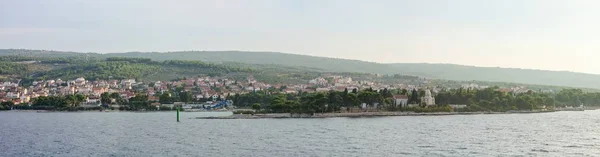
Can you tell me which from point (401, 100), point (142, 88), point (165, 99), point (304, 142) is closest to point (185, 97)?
point (165, 99)

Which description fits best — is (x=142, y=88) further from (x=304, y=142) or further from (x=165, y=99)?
(x=304, y=142)

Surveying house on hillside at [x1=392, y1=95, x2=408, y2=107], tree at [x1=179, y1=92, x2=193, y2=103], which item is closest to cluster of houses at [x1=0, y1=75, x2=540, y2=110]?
tree at [x1=179, y1=92, x2=193, y2=103]

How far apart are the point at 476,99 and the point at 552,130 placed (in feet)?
139

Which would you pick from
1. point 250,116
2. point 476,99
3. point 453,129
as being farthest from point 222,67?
point 453,129

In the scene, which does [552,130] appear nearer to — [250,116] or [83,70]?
[250,116]

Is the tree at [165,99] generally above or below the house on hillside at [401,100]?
below

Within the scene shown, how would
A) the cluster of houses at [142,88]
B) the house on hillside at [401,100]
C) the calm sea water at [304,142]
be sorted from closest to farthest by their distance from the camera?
the calm sea water at [304,142] < the house on hillside at [401,100] < the cluster of houses at [142,88]

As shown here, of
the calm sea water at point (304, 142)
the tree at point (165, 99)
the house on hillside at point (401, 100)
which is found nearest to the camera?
the calm sea water at point (304, 142)

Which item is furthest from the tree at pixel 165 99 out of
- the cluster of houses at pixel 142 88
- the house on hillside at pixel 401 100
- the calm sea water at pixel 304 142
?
the calm sea water at pixel 304 142

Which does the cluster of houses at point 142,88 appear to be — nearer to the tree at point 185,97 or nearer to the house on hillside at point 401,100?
the tree at point 185,97

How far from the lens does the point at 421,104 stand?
83438 millimetres

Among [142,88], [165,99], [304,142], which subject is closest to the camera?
[304,142]

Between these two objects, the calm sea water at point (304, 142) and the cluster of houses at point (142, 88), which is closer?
the calm sea water at point (304, 142)

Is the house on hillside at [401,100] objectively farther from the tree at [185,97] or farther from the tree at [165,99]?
the tree at [165,99]
